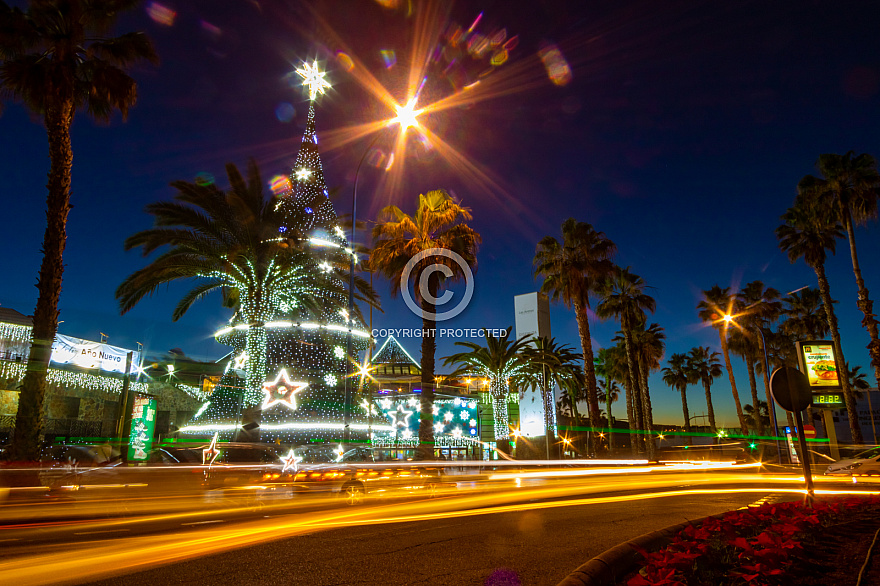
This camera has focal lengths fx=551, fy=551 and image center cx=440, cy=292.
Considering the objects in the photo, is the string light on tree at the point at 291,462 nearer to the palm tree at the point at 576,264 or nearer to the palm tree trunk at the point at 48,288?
the palm tree trunk at the point at 48,288

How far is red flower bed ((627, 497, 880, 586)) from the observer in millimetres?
4195

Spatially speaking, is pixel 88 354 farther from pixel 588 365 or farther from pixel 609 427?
pixel 609 427

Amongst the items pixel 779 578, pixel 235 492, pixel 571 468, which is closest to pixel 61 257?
pixel 235 492

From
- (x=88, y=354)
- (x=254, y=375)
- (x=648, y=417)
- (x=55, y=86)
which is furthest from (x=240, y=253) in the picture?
(x=648, y=417)

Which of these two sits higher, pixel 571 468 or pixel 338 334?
pixel 338 334

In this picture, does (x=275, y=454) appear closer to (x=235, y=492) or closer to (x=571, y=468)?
(x=235, y=492)

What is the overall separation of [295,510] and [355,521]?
2.15 m

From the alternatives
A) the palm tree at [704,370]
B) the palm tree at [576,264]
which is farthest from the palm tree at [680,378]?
the palm tree at [576,264]

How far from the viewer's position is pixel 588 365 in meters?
31.3

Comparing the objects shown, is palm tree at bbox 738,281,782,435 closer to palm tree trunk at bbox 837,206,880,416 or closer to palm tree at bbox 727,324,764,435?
palm tree at bbox 727,324,764,435

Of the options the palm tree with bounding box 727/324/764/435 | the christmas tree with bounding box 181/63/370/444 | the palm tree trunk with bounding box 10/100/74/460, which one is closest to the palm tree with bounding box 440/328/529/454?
the christmas tree with bounding box 181/63/370/444

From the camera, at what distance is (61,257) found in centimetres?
1538

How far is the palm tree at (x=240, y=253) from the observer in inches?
829

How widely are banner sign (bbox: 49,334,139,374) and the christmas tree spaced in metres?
14.8
